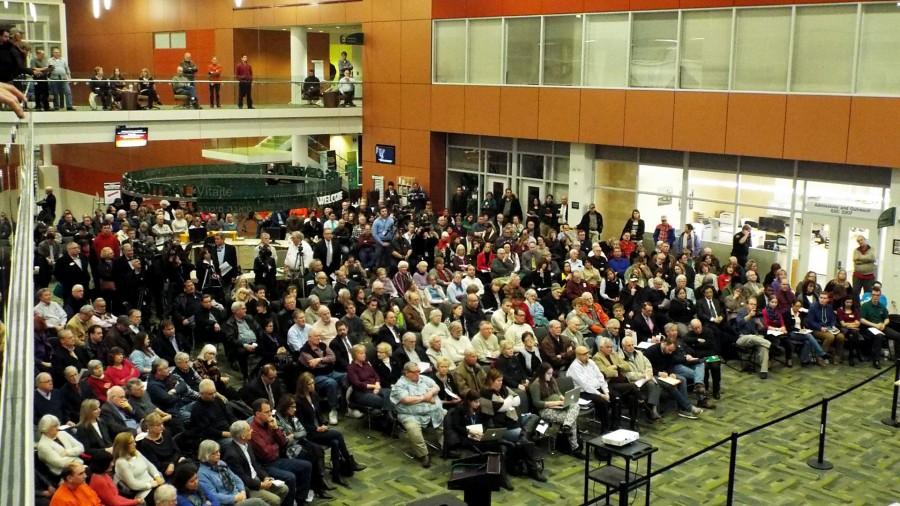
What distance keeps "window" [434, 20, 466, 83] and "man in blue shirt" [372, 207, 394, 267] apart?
7548 mm

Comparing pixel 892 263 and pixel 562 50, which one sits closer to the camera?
pixel 892 263

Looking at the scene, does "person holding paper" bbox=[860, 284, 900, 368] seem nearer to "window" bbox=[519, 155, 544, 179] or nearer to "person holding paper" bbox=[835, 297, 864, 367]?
"person holding paper" bbox=[835, 297, 864, 367]

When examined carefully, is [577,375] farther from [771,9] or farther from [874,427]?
[771,9]

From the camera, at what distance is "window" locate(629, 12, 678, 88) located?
2105 centimetres

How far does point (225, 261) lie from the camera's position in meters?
16.0

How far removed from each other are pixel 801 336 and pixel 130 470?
1126cm

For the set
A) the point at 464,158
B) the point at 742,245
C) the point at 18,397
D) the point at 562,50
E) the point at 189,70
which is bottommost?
the point at 742,245

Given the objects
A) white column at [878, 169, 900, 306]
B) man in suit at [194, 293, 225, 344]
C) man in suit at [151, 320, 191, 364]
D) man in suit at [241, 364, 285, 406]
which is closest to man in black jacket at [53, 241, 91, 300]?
man in suit at [194, 293, 225, 344]

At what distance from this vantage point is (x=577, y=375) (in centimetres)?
1182

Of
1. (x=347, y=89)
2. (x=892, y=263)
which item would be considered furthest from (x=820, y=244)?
(x=347, y=89)

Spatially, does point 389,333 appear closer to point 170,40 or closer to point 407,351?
point 407,351

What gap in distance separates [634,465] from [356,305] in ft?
17.1

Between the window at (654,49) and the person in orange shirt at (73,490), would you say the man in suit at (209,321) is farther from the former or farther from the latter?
the window at (654,49)

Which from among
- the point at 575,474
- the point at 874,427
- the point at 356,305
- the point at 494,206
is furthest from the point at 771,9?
the point at 575,474
